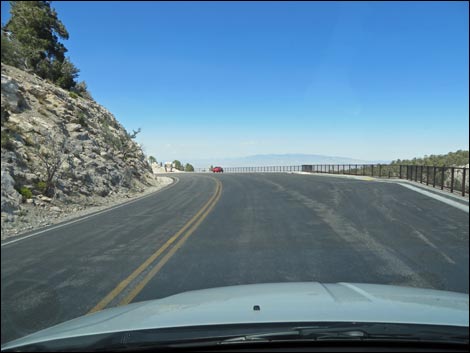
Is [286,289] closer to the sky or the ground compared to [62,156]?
closer to the ground

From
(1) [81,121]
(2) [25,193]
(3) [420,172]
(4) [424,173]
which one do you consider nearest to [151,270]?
(2) [25,193]

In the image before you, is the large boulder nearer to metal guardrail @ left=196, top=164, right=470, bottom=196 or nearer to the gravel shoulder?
the gravel shoulder

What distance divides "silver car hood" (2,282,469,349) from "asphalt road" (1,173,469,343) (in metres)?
1.68

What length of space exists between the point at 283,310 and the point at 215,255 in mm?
4749

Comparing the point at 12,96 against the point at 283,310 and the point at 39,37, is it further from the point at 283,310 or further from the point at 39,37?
the point at 283,310

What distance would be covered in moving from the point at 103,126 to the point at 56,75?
490 cm

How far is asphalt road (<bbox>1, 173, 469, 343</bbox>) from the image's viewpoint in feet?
18.4

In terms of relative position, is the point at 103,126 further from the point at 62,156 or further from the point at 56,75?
the point at 62,156

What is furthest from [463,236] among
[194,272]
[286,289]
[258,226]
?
[286,289]

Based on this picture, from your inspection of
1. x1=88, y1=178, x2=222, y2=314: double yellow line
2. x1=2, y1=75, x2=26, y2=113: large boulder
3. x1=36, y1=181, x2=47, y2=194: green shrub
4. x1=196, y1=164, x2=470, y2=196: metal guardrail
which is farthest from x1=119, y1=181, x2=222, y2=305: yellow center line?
x1=196, y1=164, x2=470, y2=196: metal guardrail

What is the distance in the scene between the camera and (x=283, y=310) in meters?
3.08

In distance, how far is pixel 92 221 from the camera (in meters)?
12.9

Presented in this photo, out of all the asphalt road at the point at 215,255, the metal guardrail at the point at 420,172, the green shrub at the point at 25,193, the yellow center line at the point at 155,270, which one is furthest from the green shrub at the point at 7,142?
the metal guardrail at the point at 420,172

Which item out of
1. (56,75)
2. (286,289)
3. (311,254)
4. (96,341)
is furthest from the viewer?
(56,75)
